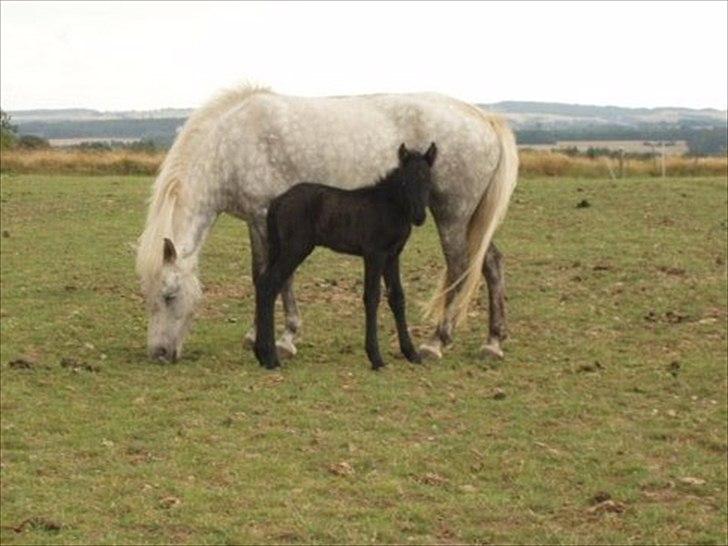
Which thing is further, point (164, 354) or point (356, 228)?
point (164, 354)

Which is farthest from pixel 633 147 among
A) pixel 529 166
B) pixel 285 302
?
pixel 285 302

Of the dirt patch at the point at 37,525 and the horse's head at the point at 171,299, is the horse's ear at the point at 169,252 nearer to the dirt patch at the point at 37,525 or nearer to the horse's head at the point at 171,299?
the horse's head at the point at 171,299

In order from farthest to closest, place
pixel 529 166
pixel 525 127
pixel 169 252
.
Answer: pixel 525 127, pixel 529 166, pixel 169 252

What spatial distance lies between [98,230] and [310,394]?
9.47 meters

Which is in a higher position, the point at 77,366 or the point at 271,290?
the point at 271,290

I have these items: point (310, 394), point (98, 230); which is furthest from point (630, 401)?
point (98, 230)

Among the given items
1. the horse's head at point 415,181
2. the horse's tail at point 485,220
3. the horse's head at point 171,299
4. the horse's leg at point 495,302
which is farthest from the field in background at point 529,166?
the horse's head at point 415,181

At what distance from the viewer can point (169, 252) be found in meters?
9.66

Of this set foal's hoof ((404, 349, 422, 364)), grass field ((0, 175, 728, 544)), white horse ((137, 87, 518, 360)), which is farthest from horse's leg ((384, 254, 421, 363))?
white horse ((137, 87, 518, 360))

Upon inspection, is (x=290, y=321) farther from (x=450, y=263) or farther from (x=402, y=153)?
(x=402, y=153)

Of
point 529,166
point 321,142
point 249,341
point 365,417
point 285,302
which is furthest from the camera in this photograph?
point 529,166

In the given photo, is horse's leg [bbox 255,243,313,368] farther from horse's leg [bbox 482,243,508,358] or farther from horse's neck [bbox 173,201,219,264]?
horse's leg [bbox 482,243,508,358]

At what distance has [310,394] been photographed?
9133mm

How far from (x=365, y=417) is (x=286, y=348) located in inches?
77.7
